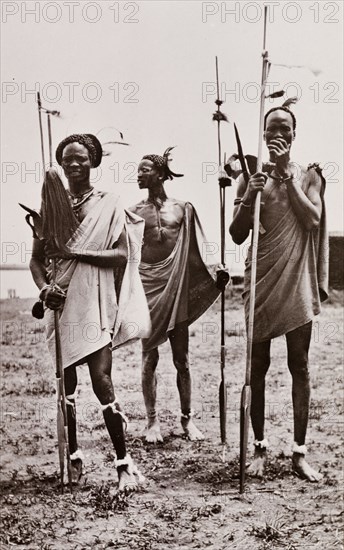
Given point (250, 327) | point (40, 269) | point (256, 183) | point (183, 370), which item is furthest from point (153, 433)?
point (256, 183)

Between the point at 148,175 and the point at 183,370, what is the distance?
1.32 meters

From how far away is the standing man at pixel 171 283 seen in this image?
473 centimetres

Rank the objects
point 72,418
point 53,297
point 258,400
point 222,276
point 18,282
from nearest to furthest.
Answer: point 53,297
point 72,418
point 258,400
point 222,276
point 18,282

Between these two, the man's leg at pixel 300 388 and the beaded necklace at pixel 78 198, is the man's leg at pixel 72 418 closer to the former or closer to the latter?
the beaded necklace at pixel 78 198

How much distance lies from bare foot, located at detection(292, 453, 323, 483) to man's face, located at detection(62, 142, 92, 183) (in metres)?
2.17

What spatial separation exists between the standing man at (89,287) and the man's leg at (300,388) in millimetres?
1029

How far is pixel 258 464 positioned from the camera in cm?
442

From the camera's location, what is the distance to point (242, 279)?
4801 millimetres

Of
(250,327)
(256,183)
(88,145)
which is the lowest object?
(250,327)

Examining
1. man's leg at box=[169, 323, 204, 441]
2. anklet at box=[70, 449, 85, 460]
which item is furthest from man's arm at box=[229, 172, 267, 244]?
anklet at box=[70, 449, 85, 460]

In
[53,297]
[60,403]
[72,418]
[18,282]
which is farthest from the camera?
[18,282]

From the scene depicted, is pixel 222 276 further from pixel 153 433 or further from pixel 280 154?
pixel 153 433

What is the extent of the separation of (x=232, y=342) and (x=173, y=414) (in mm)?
821

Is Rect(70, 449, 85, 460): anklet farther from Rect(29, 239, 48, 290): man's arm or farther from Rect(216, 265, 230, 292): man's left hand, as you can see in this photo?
Rect(216, 265, 230, 292): man's left hand
